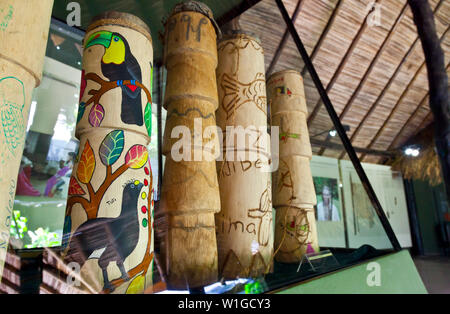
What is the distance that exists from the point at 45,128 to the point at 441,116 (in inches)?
131

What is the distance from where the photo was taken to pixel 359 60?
327 centimetres

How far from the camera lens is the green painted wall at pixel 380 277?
61 centimetres

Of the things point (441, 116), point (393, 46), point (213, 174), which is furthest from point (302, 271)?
point (393, 46)

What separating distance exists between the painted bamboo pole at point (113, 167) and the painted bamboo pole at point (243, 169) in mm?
228

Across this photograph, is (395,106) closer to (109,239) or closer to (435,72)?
(435,72)

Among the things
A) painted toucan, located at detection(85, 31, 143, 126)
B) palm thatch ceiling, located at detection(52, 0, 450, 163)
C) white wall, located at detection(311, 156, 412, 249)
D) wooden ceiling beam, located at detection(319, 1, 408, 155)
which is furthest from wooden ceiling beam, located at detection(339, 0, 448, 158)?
painted toucan, located at detection(85, 31, 143, 126)

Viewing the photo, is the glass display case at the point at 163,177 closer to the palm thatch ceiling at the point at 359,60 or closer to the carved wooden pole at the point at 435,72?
the palm thatch ceiling at the point at 359,60

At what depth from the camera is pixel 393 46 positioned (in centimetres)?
358

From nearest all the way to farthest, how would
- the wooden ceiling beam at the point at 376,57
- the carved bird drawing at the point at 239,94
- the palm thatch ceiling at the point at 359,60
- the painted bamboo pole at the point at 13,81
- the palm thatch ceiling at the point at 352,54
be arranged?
the painted bamboo pole at the point at 13,81, the carved bird drawing at the point at 239,94, the palm thatch ceiling at the point at 352,54, the palm thatch ceiling at the point at 359,60, the wooden ceiling beam at the point at 376,57

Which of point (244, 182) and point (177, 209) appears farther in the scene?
point (244, 182)

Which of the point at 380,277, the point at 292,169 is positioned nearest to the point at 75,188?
the point at 292,169

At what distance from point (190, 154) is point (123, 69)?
21cm

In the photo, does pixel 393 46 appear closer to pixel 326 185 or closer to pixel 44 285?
Result: pixel 326 185

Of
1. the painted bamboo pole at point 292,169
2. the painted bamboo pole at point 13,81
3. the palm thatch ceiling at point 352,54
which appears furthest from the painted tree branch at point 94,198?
the painted bamboo pole at point 292,169
